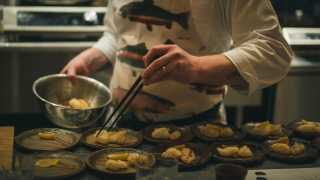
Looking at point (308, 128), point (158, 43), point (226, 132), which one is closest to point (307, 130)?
point (308, 128)

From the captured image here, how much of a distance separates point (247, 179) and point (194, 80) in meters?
0.28

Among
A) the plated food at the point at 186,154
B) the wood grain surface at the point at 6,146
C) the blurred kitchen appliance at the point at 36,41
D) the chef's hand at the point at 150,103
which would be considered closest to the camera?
the wood grain surface at the point at 6,146

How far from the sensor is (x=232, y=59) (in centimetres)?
137

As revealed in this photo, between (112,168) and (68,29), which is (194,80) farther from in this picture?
(68,29)

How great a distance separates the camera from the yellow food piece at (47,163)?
47.5 inches

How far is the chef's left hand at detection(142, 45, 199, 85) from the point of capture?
1.28 m

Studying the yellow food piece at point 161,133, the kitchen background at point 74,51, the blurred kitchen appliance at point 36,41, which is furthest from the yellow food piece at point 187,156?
the blurred kitchen appliance at point 36,41

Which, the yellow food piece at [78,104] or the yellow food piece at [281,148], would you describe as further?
the yellow food piece at [78,104]

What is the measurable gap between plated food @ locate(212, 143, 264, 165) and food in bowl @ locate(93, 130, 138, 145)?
0.20 meters

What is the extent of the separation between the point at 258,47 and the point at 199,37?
0.20 m

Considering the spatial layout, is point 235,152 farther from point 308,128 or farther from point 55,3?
point 55,3

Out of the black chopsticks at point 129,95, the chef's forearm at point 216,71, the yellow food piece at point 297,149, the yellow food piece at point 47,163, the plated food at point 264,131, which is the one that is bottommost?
the yellow food piece at point 47,163

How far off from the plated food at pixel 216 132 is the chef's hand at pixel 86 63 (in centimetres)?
45

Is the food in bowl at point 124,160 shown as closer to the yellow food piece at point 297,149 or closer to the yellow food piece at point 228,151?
the yellow food piece at point 228,151
